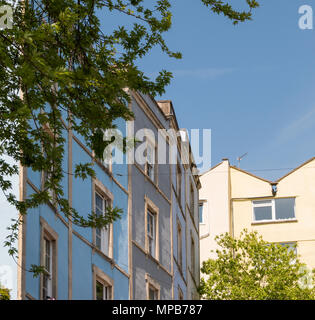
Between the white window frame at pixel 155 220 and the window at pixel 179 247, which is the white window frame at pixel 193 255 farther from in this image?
the white window frame at pixel 155 220

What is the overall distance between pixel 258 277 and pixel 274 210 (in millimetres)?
16329

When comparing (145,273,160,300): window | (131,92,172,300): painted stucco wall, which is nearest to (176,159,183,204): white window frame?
(131,92,172,300): painted stucco wall

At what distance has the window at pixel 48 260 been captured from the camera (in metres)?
20.4

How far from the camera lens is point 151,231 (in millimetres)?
32125

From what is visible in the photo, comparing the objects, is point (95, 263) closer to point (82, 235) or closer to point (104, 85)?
point (82, 235)

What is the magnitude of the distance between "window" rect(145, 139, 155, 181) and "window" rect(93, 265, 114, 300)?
755 cm

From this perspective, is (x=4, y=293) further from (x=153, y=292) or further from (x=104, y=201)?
(x=153, y=292)

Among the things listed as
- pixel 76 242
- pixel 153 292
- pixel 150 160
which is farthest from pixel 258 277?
pixel 76 242

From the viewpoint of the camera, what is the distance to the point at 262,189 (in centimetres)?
5578

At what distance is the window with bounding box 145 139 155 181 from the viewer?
32950 mm

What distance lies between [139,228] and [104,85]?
716 inches

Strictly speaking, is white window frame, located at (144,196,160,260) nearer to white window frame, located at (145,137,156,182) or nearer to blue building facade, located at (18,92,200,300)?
blue building facade, located at (18,92,200,300)
